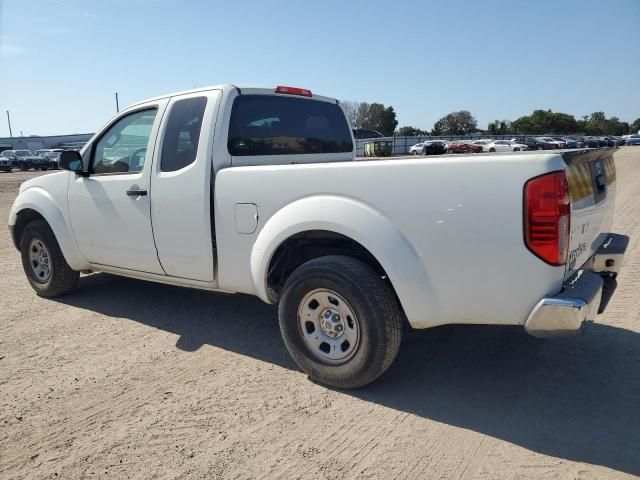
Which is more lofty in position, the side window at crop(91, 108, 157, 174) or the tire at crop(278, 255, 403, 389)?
the side window at crop(91, 108, 157, 174)

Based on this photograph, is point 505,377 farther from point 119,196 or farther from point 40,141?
Result: point 40,141

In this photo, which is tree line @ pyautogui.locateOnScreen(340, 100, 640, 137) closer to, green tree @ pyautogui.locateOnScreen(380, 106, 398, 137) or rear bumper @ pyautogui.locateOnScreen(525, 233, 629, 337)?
green tree @ pyautogui.locateOnScreen(380, 106, 398, 137)

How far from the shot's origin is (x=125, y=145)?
4.58m

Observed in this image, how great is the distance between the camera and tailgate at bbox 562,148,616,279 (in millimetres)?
2750

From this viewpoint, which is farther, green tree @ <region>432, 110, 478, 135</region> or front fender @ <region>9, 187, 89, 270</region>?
green tree @ <region>432, 110, 478, 135</region>

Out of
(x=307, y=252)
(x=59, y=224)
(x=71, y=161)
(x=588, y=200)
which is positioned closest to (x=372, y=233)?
(x=307, y=252)

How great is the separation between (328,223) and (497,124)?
112 meters

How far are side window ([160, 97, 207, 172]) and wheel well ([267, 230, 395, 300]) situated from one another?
1098 mm

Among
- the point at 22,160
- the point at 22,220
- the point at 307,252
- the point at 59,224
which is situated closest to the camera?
the point at 307,252

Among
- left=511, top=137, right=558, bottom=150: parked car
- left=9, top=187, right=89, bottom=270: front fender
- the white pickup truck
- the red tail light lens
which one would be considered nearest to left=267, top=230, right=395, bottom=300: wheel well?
the white pickup truck

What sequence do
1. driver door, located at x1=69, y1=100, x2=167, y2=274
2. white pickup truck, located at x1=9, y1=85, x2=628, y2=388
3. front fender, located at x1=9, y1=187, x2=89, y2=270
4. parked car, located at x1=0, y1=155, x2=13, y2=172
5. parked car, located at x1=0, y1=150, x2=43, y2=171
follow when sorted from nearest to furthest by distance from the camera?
white pickup truck, located at x1=9, y1=85, x2=628, y2=388 → driver door, located at x1=69, y1=100, x2=167, y2=274 → front fender, located at x1=9, y1=187, x2=89, y2=270 → parked car, located at x1=0, y1=155, x2=13, y2=172 → parked car, located at x1=0, y1=150, x2=43, y2=171

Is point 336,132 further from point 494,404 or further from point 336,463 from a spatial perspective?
point 336,463

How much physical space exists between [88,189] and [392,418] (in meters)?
3.49

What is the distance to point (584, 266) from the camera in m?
3.16
